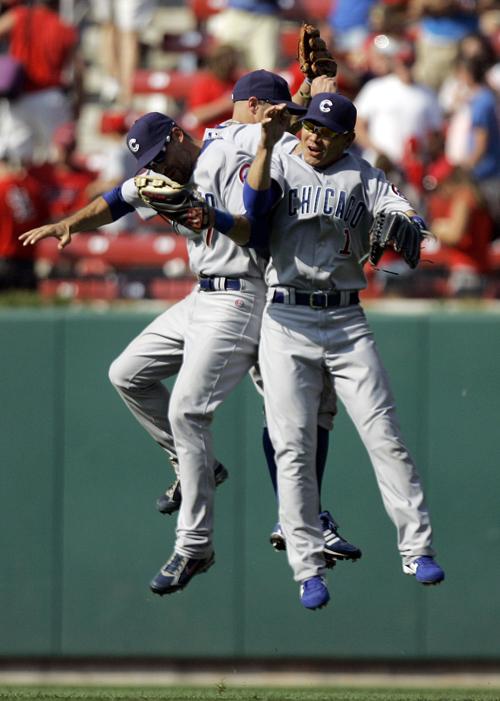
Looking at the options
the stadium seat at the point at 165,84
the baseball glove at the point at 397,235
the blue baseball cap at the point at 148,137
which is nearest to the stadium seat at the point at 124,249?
the stadium seat at the point at 165,84

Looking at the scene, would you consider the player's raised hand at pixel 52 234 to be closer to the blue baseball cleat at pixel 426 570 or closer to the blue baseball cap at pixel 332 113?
the blue baseball cap at pixel 332 113

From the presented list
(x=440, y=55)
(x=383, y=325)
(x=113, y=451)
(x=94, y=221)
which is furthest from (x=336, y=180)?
(x=440, y=55)

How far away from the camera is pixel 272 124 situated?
258 inches

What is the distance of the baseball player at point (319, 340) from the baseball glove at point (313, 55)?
48 cm

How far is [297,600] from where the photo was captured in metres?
10.3

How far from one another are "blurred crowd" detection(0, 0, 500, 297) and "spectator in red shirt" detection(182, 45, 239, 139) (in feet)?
0.04

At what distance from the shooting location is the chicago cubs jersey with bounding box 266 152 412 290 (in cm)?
689

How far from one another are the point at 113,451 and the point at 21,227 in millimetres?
1722

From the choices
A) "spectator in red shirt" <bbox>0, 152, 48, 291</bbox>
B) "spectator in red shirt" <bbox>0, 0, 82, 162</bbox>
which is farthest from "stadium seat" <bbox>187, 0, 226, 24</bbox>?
"spectator in red shirt" <bbox>0, 152, 48, 291</bbox>

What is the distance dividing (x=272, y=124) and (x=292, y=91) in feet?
11.0

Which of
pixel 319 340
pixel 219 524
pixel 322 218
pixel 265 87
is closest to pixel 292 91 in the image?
pixel 265 87

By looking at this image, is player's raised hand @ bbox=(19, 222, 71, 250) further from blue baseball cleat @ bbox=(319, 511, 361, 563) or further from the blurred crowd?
the blurred crowd

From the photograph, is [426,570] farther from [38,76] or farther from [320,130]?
[38,76]

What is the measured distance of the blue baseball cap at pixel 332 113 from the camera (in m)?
6.74
